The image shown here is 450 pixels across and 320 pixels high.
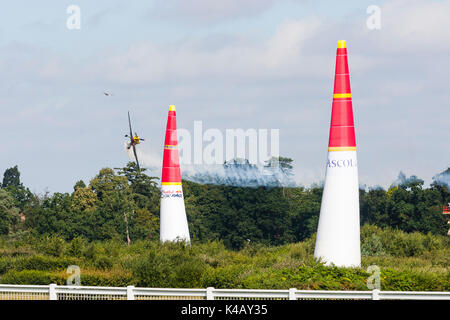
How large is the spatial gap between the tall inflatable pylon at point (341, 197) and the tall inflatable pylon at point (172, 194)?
13.3 meters

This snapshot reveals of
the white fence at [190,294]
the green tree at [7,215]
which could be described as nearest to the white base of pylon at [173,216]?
the white fence at [190,294]

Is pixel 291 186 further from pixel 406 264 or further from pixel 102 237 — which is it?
pixel 406 264

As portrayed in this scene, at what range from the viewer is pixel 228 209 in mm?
89000

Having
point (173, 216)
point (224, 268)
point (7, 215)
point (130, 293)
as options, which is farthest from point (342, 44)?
point (7, 215)

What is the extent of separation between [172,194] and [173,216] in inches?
47.8

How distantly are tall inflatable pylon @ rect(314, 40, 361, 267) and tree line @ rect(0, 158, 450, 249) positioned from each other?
47.4 metres

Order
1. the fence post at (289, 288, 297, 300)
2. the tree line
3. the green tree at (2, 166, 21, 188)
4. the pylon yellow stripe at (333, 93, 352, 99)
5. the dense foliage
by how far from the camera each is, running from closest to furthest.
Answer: the fence post at (289, 288, 297, 300) < the dense foliage < the pylon yellow stripe at (333, 93, 352, 99) < the tree line < the green tree at (2, 166, 21, 188)

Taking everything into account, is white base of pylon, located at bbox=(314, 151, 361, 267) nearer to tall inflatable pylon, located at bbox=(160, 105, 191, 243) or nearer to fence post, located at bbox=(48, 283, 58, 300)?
fence post, located at bbox=(48, 283, 58, 300)

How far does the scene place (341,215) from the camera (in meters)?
28.1

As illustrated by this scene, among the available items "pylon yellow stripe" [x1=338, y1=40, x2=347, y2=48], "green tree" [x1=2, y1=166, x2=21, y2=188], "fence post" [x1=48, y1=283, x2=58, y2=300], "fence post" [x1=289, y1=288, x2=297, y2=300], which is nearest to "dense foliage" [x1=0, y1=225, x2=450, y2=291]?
"fence post" [x1=289, y1=288, x2=297, y2=300]

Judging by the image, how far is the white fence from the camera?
20547 millimetres

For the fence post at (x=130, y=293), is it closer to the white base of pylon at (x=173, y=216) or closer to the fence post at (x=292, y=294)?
the fence post at (x=292, y=294)

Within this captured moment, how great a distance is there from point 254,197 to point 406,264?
5487 centimetres

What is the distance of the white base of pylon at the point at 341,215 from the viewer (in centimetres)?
2814
